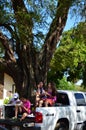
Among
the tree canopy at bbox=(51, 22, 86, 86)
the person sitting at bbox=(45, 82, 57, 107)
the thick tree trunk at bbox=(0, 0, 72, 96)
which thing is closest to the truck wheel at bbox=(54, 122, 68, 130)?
the person sitting at bbox=(45, 82, 57, 107)

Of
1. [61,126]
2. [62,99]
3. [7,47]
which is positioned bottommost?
[61,126]

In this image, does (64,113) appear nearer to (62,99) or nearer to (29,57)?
(62,99)

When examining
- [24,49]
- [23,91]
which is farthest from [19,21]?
[23,91]

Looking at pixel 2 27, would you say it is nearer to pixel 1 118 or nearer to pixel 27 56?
pixel 27 56

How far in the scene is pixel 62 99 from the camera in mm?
14680

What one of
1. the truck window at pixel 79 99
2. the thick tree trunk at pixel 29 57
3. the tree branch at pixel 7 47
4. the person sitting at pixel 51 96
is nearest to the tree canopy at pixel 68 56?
the thick tree trunk at pixel 29 57

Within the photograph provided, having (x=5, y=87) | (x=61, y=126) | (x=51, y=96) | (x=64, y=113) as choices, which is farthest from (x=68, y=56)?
(x=61, y=126)

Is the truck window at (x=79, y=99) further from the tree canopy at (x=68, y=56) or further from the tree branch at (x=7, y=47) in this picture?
the tree canopy at (x=68, y=56)

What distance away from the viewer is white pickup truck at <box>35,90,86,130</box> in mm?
12953

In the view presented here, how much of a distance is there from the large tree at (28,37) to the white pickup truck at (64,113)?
3349 mm

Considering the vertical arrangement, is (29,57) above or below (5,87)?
below

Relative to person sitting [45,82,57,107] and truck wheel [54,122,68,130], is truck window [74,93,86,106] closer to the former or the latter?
person sitting [45,82,57,107]

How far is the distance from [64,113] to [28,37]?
14.2ft

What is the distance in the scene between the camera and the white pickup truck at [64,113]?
510 inches
